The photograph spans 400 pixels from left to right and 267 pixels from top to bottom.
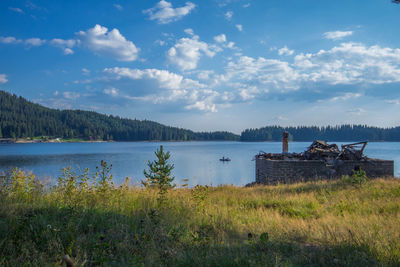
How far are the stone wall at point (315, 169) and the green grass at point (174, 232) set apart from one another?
8.59 metres

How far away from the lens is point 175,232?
526 cm

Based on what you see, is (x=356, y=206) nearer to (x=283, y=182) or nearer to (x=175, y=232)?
(x=175, y=232)

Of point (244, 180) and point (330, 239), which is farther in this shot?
point (244, 180)

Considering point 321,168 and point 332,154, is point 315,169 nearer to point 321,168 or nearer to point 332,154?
point 321,168

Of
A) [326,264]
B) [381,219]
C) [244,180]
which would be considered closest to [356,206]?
[381,219]

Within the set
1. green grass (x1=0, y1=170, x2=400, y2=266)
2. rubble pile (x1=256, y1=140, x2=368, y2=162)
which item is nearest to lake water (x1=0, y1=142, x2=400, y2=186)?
green grass (x1=0, y1=170, x2=400, y2=266)

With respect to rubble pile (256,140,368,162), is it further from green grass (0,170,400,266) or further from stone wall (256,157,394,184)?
green grass (0,170,400,266)

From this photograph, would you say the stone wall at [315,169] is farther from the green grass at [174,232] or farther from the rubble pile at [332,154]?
the green grass at [174,232]

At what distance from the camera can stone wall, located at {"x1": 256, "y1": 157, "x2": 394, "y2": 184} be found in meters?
17.4

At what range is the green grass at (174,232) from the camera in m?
4.08

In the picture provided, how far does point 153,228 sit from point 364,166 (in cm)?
1751

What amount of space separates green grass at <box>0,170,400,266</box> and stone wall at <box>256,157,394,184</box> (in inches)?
338

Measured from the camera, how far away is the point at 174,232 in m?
5.23

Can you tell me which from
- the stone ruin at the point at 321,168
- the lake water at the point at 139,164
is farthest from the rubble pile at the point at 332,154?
the lake water at the point at 139,164
